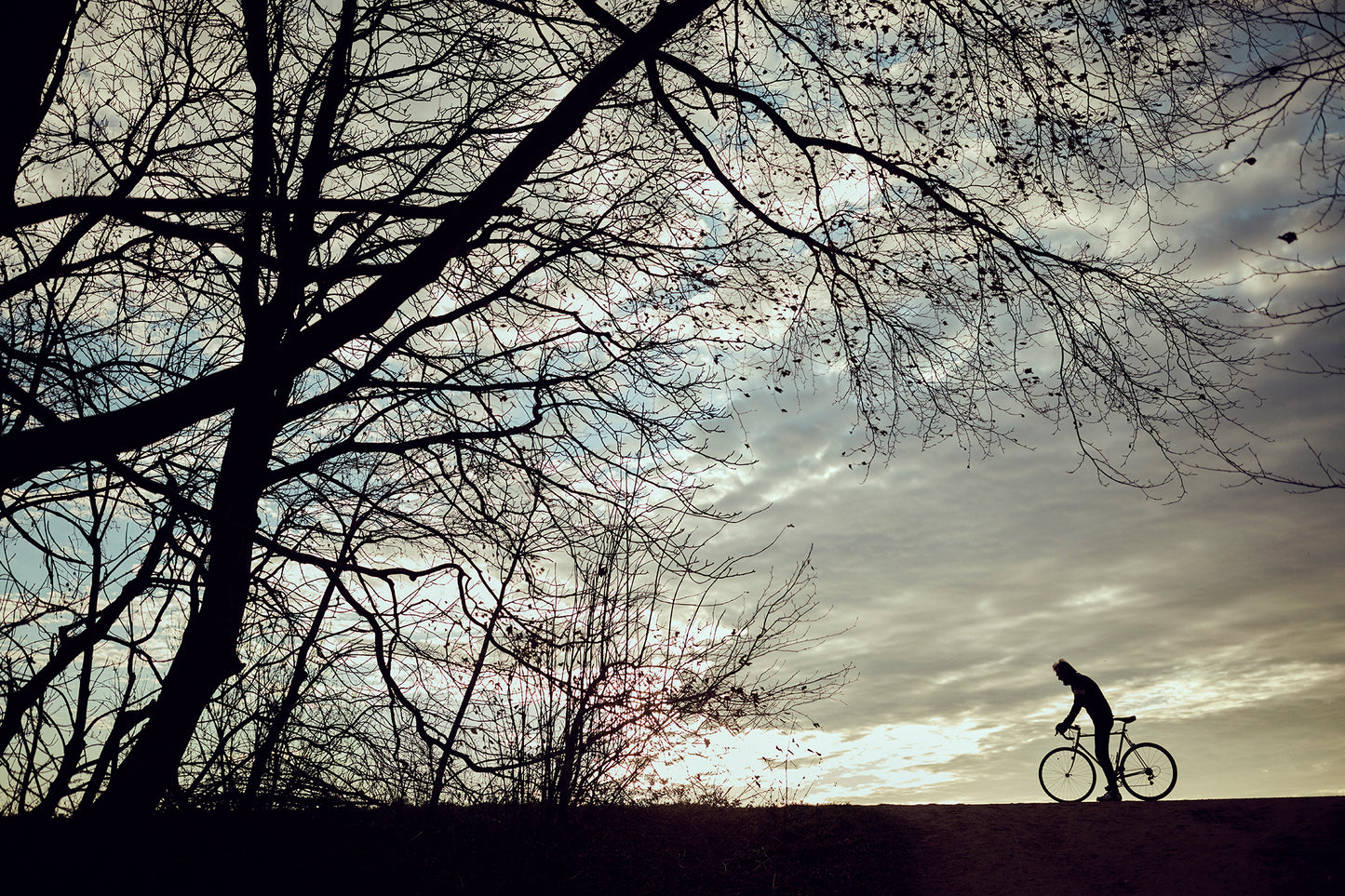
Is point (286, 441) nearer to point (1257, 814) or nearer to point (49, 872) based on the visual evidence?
point (49, 872)

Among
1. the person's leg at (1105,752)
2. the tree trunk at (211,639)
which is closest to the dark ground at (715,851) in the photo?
the tree trunk at (211,639)

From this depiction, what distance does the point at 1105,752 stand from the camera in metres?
12.0

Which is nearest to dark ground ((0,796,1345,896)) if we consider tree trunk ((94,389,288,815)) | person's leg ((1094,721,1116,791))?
tree trunk ((94,389,288,815))

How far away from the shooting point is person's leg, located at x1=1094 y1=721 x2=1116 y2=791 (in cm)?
1188

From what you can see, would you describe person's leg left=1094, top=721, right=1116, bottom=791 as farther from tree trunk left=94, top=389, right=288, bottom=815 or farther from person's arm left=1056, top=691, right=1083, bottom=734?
tree trunk left=94, top=389, right=288, bottom=815

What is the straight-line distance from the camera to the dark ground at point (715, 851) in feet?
15.2

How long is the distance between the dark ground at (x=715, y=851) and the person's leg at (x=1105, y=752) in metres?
1.96

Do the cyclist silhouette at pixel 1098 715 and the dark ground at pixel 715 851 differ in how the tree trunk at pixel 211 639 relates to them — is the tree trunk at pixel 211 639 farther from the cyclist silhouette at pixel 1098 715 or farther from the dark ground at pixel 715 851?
the cyclist silhouette at pixel 1098 715

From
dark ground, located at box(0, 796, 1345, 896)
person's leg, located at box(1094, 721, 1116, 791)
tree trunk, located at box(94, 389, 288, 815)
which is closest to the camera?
tree trunk, located at box(94, 389, 288, 815)

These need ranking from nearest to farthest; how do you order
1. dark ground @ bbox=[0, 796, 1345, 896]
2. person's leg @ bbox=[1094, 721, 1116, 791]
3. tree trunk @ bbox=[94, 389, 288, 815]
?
tree trunk @ bbox=[94, 389, 288, 815] → dark ground @ bbox=[0, 796, 1345, 896] → person's leg @ bbox=[1094, 721, 1116, 791]

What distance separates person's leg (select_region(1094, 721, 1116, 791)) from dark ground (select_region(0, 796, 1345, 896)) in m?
→ 1.96

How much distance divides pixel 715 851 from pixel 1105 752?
6.46 m

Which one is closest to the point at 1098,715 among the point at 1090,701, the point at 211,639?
the point at 1090,701

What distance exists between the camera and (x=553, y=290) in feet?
26.8
